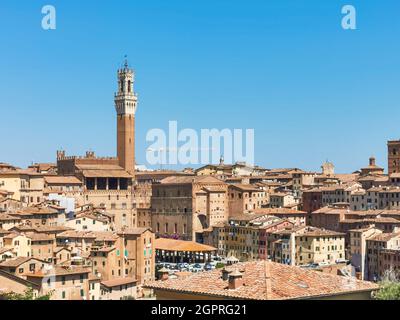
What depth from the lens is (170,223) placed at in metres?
43.5

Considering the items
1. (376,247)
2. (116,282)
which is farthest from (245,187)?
(116,282)

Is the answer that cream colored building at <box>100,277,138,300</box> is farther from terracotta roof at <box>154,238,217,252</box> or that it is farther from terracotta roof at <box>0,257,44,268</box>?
terracotta roof at <box>154,238,217,252</box>

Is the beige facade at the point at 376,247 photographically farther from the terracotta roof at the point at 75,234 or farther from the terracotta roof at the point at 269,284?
the terracotta roof at the point at 269,284

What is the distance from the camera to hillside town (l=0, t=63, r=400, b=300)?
23688 millimetres

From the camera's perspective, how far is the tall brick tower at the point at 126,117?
4812 centimetres

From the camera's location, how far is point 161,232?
144 ft

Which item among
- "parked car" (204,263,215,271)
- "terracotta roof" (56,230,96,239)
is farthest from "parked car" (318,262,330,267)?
"terracotta roof" (56,230,96,239)

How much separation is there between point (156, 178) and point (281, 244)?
20.7 meters

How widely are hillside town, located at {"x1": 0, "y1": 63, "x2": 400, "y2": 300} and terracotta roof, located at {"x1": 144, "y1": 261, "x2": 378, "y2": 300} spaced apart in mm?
56

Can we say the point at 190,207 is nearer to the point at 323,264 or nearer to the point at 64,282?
the point at 323,264

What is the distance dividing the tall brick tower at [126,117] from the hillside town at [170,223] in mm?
66

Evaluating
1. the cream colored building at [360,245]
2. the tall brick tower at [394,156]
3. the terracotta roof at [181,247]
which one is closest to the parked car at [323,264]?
the cream colored building at [360,245]
